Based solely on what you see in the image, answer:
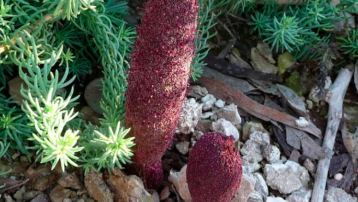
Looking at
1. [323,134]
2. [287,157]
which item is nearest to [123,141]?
[287,157]

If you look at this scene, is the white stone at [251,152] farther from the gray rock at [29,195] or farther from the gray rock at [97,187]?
the gray rock at [29,195]

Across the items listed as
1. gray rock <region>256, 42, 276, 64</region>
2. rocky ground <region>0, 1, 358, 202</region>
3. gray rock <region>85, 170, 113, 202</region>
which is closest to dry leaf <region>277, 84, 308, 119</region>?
rocky ground <region>0, 1, 358, 202</region>

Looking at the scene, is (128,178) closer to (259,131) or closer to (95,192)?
(95,192)

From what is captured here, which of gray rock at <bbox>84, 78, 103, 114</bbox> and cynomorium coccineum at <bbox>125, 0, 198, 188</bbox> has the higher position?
cynomorium coccineum at <bbox>125, 0, 198, 188</bbox>

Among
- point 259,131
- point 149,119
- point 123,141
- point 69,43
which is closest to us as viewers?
point 123,141

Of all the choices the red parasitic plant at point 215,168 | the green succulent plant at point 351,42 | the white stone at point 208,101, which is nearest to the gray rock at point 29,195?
the red parasitic plant at point 215,168

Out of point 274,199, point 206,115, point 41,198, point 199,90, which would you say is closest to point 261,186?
point 274,199

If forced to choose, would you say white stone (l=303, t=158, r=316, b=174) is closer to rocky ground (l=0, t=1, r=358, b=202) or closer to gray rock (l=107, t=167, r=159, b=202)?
rocky ground (l=0, t=1, r=358, b=202)
